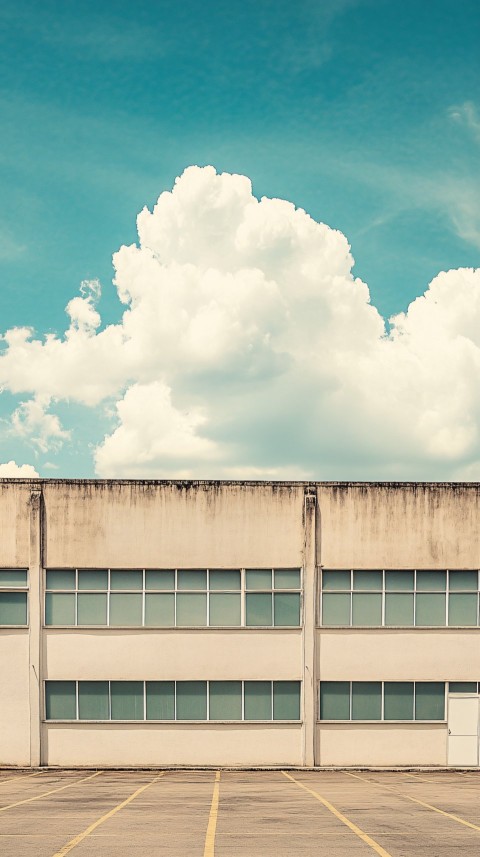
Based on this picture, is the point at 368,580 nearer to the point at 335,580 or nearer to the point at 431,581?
the point at 335,580

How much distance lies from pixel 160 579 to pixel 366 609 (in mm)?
7791

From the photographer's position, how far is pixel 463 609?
31531 mm

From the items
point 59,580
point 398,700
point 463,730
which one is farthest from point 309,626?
point 59,580

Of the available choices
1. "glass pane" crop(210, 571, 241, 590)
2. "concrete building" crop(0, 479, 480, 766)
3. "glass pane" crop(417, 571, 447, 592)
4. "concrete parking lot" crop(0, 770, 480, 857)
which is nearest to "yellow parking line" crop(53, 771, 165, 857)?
"concrete parking lot" crop(0, 770, 480, 857)

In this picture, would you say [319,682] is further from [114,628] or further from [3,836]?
[3,836]

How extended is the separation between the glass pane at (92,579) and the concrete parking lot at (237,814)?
653 cm

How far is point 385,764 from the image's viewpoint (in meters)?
30.7

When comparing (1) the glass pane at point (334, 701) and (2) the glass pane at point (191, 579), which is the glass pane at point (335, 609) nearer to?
(1) the glass pane at point (334, 701)

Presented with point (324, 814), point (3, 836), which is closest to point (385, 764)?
point (324, 814)

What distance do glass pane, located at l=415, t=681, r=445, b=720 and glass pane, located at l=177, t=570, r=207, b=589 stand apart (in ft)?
28.9

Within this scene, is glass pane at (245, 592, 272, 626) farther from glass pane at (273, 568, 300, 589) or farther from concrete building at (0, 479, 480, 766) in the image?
glass pane at (273, 568, 300, 589)

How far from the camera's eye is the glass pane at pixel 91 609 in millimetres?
31094

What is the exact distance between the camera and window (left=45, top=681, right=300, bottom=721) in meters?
30.7

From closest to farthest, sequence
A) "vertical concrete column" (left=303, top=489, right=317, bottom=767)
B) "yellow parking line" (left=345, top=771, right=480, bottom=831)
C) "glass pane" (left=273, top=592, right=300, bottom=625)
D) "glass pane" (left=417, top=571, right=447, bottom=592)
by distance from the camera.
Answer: "yellow parking line" (left=345, top=771, right=480, bottom=831), "vertical concrete column" (left=303, top=489, right=317, bottom=767), "glass pane" (left=273, top=592, right=300, bottom=625), "glass pane" (left=417, top=571, right=447, bottom=592)
